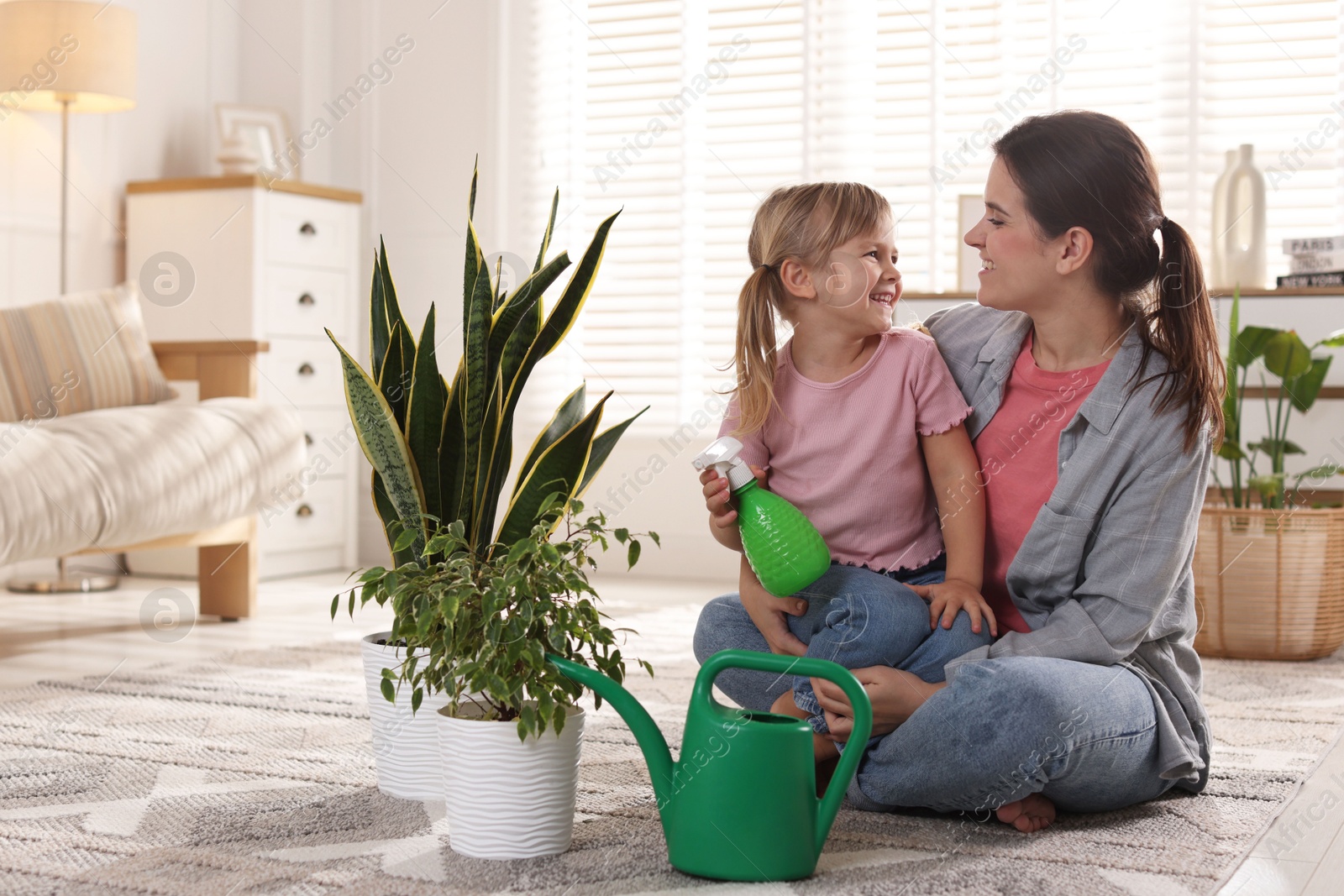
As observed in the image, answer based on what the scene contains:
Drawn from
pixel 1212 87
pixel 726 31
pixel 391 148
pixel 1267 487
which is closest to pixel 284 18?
pixel 391 148

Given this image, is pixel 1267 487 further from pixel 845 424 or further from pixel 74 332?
pixel 74 332

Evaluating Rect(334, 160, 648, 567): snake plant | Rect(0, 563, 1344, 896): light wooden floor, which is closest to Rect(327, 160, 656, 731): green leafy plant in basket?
Rect(334, 160, 648, 567): snake plant

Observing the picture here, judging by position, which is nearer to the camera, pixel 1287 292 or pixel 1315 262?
pixel 1287 292

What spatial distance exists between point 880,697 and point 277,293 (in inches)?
110

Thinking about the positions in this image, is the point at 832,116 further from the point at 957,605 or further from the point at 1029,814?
the point at 1029,814

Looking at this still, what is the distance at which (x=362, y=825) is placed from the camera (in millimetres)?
1355

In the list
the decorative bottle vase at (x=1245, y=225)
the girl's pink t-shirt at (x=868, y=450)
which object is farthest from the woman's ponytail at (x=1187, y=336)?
the decorative bottle vase at (x=1245, y=225)

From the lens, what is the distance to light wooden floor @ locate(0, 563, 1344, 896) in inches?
50.9

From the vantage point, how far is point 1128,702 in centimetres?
135

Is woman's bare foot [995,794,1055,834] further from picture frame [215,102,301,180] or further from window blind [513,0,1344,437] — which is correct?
picture frame [215,102,301,180]

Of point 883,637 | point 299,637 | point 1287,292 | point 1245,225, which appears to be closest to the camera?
point 883,637

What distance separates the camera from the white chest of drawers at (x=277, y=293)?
366 centimetres

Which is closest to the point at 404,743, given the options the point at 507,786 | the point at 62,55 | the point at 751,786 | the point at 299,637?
the point at 507,786

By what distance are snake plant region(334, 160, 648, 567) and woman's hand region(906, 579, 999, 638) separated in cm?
39
